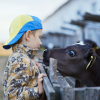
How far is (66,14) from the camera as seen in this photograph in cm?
1670

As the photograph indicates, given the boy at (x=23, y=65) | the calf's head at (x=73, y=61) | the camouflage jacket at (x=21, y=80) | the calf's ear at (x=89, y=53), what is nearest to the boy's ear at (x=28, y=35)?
the boy at (x=23, y=65)

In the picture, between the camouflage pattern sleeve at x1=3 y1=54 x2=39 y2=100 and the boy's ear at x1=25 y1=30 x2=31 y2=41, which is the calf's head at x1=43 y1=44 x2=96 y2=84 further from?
the camouflage pattern sleeve at x1=3 y1=54 x2=39 y2=100

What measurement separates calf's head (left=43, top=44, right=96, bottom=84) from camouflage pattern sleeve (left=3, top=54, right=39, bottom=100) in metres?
0.77

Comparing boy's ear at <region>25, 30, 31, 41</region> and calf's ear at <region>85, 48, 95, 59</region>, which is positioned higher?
boy's ear at <region>25, 30, 31, 41</region>

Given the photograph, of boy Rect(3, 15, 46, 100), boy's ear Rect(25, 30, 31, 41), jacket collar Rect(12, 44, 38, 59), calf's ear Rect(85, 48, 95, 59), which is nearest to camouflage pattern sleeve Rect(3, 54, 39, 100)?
boy Rect(3, 15, 46, 100)

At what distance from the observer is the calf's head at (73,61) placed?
2.09 metres

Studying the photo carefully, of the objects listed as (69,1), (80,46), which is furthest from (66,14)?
(80,46)

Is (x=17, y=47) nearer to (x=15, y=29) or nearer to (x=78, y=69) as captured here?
(x=15, y=29)

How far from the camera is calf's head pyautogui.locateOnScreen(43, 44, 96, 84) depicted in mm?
2090

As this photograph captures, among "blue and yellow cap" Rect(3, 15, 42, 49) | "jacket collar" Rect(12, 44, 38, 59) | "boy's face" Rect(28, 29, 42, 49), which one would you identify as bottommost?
"jacket collar" Rect(12, 44, 38, 59)

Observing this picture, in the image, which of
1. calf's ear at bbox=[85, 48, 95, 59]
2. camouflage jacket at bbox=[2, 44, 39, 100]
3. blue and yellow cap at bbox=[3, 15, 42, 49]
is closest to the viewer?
camouflage jacket at bbox=[2, 44, 39, 100]

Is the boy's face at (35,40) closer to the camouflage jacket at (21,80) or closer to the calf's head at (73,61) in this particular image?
the camouflage jacket at (21,80)

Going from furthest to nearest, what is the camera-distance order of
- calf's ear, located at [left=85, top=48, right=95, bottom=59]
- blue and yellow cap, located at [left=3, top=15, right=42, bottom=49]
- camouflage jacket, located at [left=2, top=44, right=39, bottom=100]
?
calf's ear, located at [left=85, top=48, right=95, bottom=59] → blue and yellow cap, located at [left=3, top=15, right=42, bottom=49] → camouflage jacket, located at [left=2, top=44, right=39, bottom=100]

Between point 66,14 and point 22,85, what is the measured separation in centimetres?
1624
